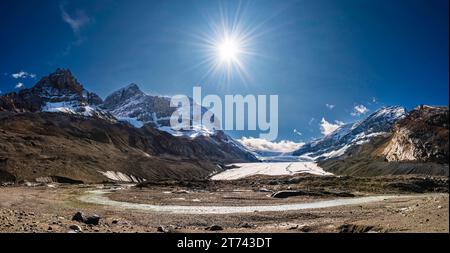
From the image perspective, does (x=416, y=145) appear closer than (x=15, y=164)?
No

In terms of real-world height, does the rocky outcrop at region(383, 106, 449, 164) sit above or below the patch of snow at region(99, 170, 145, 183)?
above

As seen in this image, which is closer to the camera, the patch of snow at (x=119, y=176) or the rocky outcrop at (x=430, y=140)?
the patch of snow at (x=119, y=176)

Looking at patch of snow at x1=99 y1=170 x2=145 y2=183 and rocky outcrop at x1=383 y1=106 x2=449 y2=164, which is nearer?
patch of snow at x1=99 y1=170 x2=145 y2=183

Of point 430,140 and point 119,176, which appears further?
point 430,140

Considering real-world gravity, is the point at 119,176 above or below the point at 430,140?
below

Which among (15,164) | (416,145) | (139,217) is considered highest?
(416,145)

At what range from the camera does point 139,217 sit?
156ft

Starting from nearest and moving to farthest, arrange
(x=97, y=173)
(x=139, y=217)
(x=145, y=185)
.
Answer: (x=139, y=217)
(x=145, y=185)
(x=97, y=173)

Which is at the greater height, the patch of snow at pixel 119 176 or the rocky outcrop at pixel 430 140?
the rocky outcrop at pixel 430 140
